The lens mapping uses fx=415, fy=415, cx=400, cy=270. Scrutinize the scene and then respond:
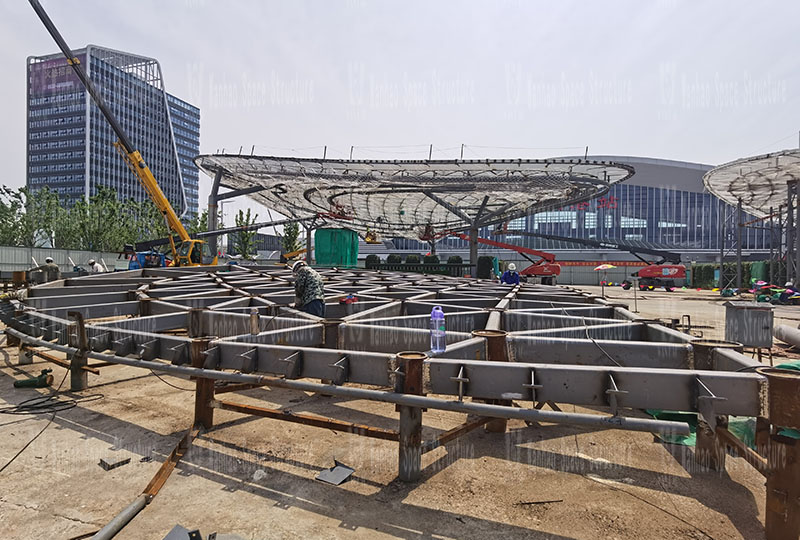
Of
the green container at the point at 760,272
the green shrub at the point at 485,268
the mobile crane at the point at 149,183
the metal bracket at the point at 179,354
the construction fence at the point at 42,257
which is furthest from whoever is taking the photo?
the green container at the point at 760,272

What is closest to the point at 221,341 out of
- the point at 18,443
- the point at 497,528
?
the point at 18,443

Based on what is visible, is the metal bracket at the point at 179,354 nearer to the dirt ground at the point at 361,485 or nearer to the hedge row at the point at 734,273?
the dirt ground at the point at 361,485

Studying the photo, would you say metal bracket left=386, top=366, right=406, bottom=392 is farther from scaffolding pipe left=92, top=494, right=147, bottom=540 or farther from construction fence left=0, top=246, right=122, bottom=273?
construction fence left=0, top=246, right=122, bottom=273

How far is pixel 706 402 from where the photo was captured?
299cm

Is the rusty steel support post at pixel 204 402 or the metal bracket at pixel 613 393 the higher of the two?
the metal bracket at pixel 613 393

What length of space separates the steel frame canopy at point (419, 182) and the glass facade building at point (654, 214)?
33398 millimetres

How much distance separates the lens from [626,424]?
3014 mm

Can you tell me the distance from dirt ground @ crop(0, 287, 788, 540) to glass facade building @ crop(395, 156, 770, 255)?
73.7 metres

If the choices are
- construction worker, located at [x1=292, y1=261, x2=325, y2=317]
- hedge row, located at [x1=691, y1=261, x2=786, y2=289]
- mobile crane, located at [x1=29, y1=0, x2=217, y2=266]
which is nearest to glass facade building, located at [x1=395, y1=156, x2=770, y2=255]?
hedge row, located at [x1=691, y1=261, x2=786, y2=289]

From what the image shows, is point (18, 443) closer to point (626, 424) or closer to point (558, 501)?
point (558, 501)

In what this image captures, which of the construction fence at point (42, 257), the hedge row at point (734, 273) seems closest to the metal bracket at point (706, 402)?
the construction fence at point (42, 257)

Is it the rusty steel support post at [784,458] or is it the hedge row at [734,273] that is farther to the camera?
the hedge row at [734,273]

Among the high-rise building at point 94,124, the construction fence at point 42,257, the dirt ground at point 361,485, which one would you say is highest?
the high-rise building at point 94,124

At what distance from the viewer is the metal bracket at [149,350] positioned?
463 centimetres
